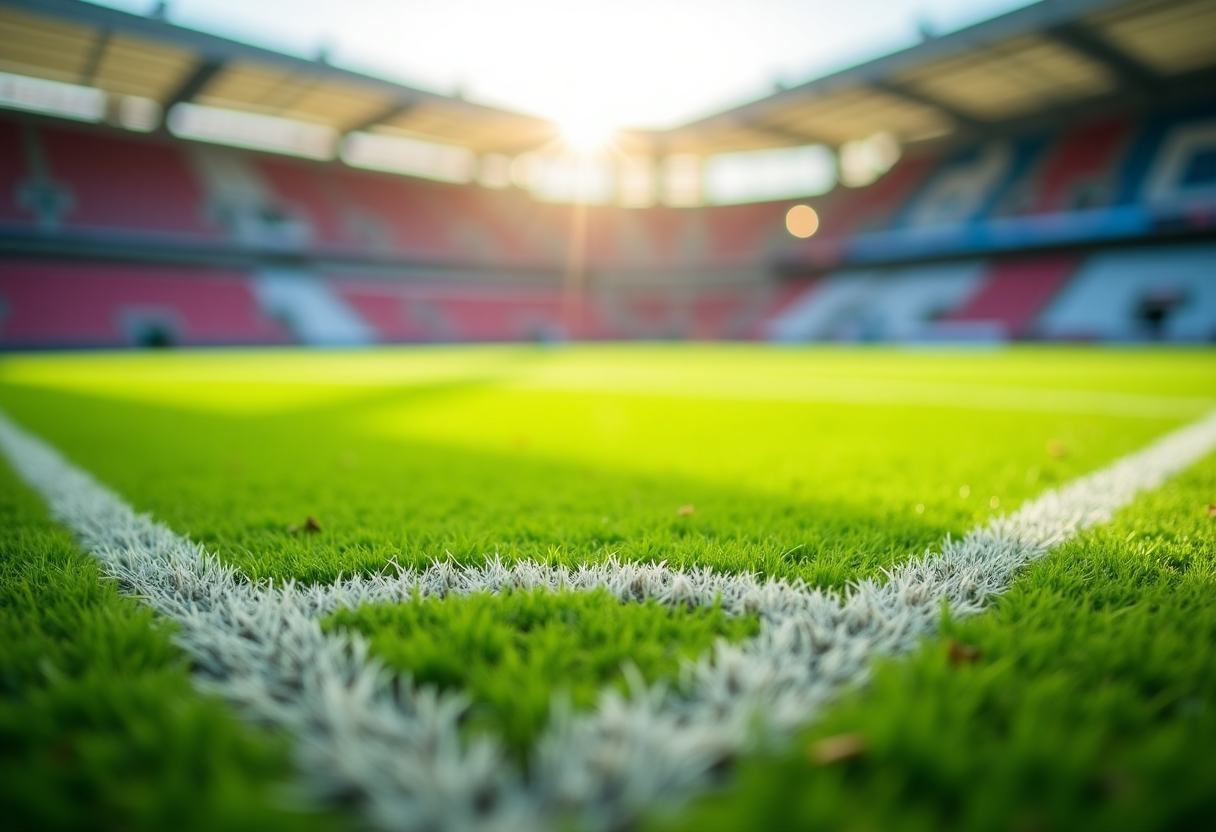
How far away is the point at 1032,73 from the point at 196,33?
2550 centimetres

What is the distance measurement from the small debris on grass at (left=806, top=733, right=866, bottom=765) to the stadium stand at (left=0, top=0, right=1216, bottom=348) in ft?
70.1

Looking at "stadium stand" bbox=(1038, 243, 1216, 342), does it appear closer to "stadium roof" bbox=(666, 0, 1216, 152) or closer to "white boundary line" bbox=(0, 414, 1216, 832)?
"stadium roof" bbox=(666, 0, 1216, 152)

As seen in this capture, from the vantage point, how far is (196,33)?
1792 centimetres

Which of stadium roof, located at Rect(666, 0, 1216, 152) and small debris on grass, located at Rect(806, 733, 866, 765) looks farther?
stadium roof, located at Rect(666, 0, 1216, 152)

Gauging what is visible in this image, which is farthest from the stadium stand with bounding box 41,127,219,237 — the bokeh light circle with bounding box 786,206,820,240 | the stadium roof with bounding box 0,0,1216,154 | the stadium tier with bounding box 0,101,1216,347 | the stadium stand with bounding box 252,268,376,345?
the bokeh light circle with bounding box 786,206,820,240

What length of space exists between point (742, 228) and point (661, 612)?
3695 cm

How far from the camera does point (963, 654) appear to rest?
1051 mm

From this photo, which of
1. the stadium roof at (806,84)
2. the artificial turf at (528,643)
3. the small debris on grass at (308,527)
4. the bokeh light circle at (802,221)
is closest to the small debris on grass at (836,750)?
the artificial turf at (528,643)

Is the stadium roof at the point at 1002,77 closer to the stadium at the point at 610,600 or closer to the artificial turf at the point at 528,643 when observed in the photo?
the stadium at the point at 610,600

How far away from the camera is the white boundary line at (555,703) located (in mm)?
748

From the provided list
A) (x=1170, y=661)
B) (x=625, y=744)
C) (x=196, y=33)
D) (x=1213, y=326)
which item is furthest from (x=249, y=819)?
(x=1213, y=326)

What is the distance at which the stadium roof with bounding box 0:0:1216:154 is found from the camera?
16672 mm

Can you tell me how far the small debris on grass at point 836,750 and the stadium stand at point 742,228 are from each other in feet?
70.1

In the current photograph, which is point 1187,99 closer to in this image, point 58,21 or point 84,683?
point 84,683
